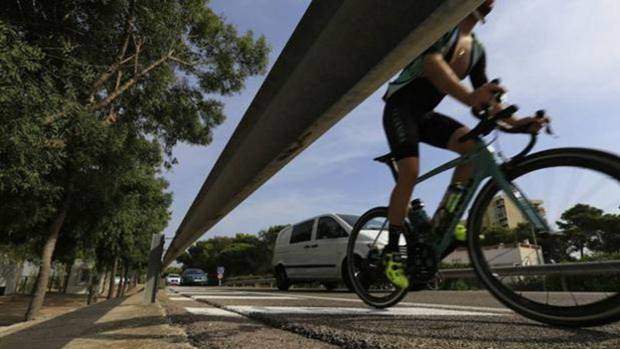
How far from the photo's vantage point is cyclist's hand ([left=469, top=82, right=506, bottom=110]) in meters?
1.92

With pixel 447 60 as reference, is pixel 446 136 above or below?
below

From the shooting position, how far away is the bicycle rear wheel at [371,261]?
3060mm

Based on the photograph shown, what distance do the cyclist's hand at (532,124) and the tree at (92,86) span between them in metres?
7.87

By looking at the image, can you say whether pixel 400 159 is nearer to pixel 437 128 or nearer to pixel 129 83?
pixel 437 128

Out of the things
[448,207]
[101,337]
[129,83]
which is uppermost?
[129,83]

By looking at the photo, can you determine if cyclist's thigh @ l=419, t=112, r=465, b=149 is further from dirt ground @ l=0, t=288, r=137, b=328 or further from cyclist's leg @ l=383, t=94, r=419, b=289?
dirt ground @ l=0, t=288, r=137, b=328

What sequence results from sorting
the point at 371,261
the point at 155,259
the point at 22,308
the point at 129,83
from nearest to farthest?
1. the point at 371,261
2. the point at 155,259
3. the point at 129,83
4. the point at 22,308

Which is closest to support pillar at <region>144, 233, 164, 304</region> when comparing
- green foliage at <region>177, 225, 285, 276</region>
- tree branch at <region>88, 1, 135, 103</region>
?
tree branch at <region>88, 1, 135, 103</region>

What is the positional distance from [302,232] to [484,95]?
1032cm

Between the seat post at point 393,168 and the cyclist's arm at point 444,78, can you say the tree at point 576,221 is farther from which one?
the seat post at point 393,168

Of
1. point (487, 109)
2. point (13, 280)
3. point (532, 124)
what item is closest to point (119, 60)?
point (487, 109)

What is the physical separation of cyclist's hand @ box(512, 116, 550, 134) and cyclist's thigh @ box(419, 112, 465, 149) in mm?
596

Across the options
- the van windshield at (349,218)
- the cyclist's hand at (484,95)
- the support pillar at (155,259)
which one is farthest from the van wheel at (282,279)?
the cyclist's hand at (484,95)

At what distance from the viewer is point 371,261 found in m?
3.28
